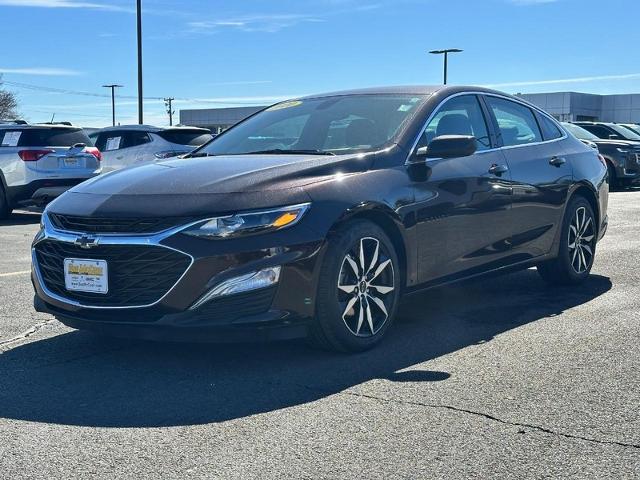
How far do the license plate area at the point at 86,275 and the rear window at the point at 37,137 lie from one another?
385 inches

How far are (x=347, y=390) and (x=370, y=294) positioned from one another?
0.89 meters

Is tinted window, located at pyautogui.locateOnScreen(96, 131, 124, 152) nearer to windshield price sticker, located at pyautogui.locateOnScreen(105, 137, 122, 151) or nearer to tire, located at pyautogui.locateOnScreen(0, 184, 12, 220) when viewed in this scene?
windshield price sticker, located at pyautogui.locateOnScreen(105, 137, 122, 151)

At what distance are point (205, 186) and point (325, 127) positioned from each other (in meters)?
1.36

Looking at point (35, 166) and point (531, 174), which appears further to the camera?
point (35, 166)

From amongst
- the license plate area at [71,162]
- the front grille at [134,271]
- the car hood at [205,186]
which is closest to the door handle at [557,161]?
the car hood at [205,186]

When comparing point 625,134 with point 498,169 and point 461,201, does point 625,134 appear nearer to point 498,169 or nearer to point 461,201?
point 498,169

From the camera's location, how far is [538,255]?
22.1 ft

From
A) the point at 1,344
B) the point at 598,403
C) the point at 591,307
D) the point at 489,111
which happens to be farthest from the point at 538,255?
the point at 1,344

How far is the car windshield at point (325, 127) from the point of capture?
562cm

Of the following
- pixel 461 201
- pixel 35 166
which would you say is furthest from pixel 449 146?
pixel 35 166

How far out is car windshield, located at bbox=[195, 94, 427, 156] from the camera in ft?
18.4

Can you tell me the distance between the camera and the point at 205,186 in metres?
4.79

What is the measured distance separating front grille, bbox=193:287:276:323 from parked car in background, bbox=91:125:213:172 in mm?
11233

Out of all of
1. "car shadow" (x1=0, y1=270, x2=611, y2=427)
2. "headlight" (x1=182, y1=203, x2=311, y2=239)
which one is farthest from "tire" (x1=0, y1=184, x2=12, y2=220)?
"headlight" (x1=182, y1=203, x2=311, y2=239)
